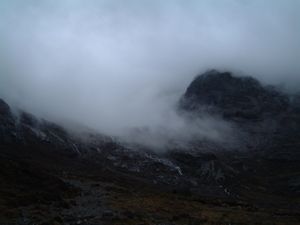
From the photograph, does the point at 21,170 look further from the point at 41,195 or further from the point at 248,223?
the point at 248,223

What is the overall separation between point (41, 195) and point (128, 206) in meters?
16.1

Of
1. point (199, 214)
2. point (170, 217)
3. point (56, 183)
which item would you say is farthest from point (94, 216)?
point (56, 183)

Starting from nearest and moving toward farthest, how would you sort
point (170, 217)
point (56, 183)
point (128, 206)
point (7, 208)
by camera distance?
point (7, 208), point (170, 217), point (128, 206), point (56, 183)

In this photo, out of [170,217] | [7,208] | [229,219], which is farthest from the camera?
[229,219]

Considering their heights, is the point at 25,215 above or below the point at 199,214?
below

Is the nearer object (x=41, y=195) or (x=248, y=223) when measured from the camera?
(x=248, y=223)

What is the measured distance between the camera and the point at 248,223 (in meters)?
73.1

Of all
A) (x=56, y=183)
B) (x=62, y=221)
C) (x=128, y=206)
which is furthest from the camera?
(x=56, y=183)

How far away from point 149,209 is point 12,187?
89.6ft

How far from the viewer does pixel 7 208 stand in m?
64.8

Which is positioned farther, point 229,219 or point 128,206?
point 128,206

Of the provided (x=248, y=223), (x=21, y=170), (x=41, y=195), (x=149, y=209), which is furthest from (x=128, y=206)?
(x=21, y=170)

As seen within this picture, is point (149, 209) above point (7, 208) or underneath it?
above

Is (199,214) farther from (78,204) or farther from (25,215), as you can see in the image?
(25,215)
